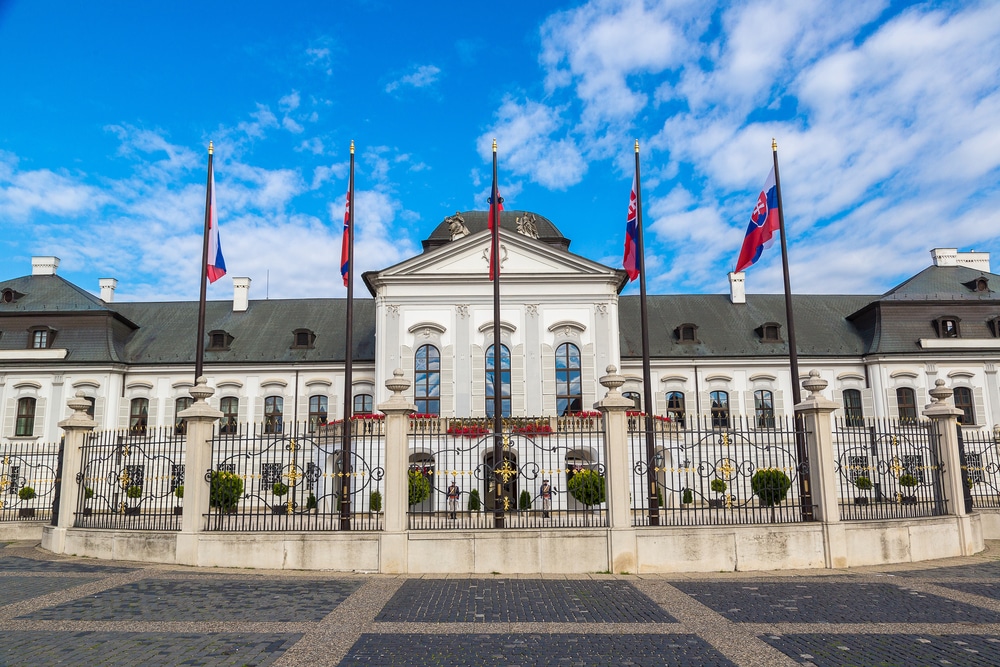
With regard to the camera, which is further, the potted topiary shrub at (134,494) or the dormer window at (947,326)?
the dormer window at (947,326)

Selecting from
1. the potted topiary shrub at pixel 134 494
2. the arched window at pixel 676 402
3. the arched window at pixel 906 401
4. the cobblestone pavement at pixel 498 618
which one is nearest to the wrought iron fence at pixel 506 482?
the cobblestone pavement at pixel 498 618

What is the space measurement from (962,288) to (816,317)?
711cm

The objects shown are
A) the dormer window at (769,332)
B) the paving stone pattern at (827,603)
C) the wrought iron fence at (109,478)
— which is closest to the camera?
the paving stone pattern at (827,603)

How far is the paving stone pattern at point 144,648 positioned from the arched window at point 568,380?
22.1m

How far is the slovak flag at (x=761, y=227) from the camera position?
15898 mm

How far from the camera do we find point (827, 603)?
873 centimetres

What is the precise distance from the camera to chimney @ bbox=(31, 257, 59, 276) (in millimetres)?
36656

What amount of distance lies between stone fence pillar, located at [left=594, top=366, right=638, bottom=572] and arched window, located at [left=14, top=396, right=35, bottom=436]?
31115mm

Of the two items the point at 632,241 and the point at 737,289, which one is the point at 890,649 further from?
the point at 737,289

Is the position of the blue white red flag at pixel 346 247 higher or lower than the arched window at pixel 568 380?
higher

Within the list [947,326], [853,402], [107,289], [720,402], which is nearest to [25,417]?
[107,289]

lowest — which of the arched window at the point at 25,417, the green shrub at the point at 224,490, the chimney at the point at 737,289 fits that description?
the green shrub at the point at 224,490

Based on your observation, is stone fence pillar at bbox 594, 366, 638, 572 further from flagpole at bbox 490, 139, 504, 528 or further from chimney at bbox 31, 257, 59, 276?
chimney at bbox 31, 257, 59, 276

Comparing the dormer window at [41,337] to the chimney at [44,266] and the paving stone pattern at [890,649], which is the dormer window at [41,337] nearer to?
the chimney at [44,266]
